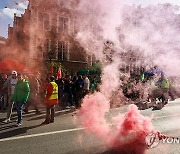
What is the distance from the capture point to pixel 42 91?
534 inches

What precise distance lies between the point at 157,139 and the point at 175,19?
5341 mm

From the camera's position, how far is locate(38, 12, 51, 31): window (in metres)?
14.4

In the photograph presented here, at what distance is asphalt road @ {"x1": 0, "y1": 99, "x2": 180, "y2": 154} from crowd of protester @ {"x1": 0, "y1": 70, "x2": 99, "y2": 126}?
59 centimetres

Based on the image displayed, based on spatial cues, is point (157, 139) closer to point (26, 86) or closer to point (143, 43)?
point (26, 86)

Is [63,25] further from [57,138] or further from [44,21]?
[57,138]

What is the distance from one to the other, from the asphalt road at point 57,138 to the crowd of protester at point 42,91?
592mm

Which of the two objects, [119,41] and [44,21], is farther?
[44,21]

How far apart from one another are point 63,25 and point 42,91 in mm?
4020

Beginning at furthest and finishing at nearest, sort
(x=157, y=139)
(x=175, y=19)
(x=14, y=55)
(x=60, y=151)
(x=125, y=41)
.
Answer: (x=14, y=55), (x=125, y=41), (x=175, y=19), (x=157, y=139), (x=60, y=151)

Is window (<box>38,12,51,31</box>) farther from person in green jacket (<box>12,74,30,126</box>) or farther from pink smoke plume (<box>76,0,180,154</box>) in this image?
person in green jacket (<box>12,74,30,126</box>)

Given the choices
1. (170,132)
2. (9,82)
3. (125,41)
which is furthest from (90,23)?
(170,132)

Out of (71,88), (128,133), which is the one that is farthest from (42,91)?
(128,133)

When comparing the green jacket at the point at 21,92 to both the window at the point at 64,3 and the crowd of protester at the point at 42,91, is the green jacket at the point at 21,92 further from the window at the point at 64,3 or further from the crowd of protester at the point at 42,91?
the window at the point at 64,3

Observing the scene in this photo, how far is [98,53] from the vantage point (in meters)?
13.3
